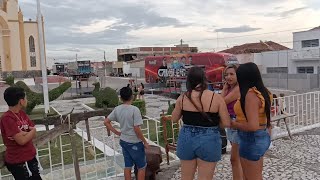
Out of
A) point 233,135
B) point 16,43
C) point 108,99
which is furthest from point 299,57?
point 233,135

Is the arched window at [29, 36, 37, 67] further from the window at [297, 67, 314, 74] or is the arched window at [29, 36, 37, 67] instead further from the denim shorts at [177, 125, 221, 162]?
the denim shorts at [177, 125, 221, 162]

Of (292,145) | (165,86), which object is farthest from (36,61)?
(292,145)

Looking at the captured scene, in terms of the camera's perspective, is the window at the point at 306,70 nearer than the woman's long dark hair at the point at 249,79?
No

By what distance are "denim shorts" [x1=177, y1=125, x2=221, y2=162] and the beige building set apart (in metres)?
38.9

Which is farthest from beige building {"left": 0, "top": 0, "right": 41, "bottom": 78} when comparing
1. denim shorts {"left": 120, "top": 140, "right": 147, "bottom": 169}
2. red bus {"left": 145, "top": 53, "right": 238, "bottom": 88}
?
denim shorts {"left": 120, "top": 140, "right": 147, "bottom": 169}

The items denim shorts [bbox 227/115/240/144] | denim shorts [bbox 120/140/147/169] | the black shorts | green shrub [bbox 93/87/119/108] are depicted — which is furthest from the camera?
green shrub [bbox 93/87/119/108]

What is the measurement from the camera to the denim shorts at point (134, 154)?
3.88 metres

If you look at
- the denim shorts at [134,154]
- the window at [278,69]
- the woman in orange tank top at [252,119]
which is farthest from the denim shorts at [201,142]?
the window at [278,69]

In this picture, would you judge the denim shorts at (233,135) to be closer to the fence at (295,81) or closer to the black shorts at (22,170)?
the black shorts at (22,170)

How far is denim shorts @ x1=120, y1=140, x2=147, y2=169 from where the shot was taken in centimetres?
388

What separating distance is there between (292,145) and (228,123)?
3.78 m

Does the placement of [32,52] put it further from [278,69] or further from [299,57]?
[299,57]

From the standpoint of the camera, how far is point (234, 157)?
12.4 ft

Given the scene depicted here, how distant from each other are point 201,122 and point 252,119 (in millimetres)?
455
